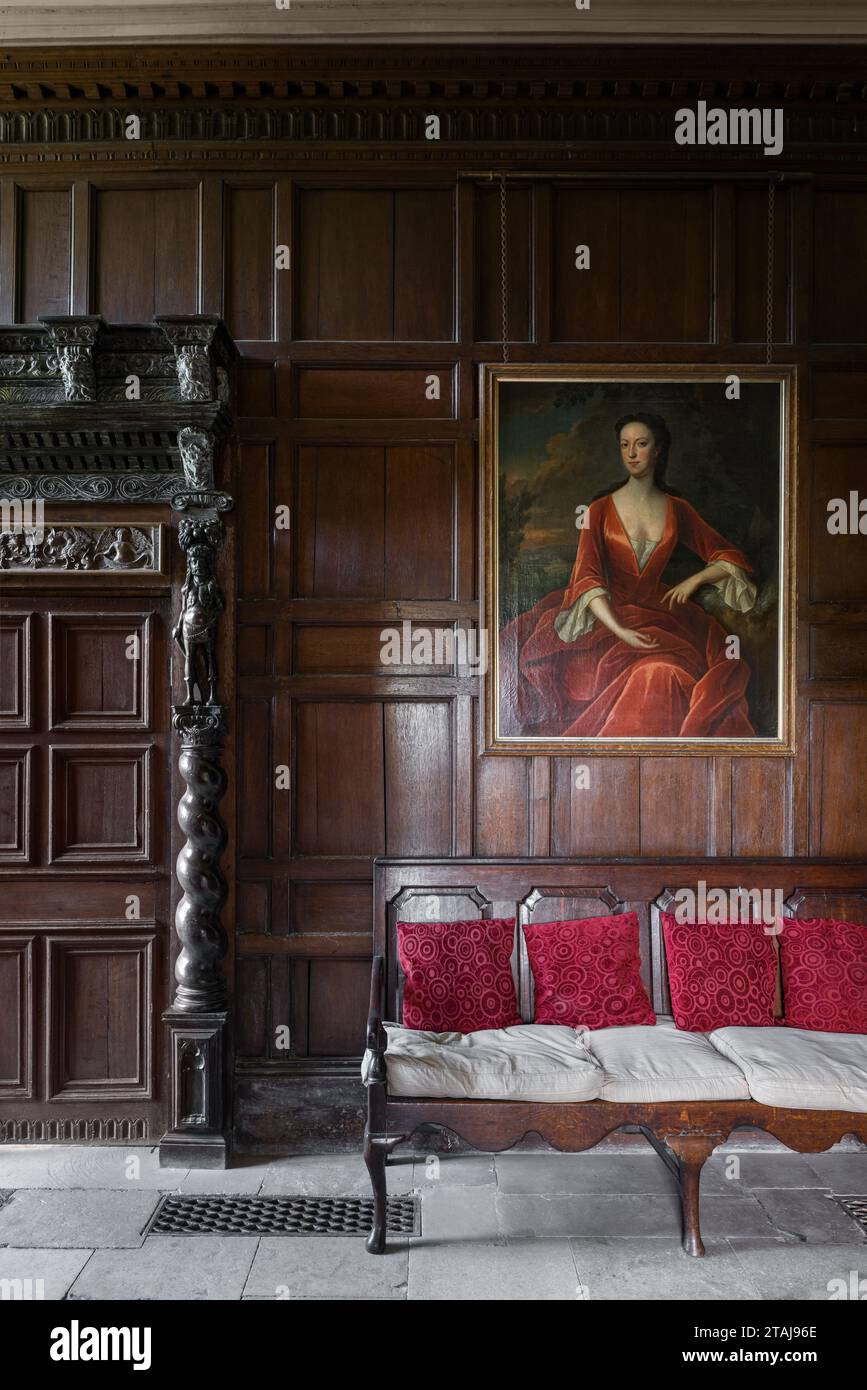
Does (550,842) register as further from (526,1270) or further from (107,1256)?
(107,1256)

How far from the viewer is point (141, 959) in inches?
163

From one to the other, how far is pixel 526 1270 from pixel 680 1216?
66 cm

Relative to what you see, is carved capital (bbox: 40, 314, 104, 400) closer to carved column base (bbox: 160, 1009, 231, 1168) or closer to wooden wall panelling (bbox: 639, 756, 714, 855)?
carved column base (bbox: 160, 1009, 231, 1168)

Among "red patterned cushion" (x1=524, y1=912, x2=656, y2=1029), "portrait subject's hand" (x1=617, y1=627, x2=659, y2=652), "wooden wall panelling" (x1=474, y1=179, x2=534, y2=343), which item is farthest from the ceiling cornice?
"red patterned cushion" (x1=524, y1=912, x2=656, y2=1029)

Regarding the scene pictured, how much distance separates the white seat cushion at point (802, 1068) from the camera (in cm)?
315

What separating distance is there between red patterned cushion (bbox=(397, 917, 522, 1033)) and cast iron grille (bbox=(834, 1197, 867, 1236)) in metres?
1.39

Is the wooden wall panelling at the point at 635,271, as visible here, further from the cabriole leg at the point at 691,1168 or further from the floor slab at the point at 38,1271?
the floor slab at the point at 38,1271

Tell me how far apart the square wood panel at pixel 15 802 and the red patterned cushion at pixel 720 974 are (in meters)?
2.85

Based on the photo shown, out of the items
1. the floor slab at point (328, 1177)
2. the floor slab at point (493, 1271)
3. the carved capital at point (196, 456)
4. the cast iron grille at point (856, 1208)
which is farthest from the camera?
the carved capital at point (196, 456)

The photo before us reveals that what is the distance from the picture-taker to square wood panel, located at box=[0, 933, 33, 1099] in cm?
407

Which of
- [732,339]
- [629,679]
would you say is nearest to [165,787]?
[629,679]

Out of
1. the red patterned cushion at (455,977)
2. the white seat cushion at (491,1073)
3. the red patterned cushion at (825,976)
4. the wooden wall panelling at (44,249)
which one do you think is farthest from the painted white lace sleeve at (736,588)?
the wooden wall panelling at (44,249)

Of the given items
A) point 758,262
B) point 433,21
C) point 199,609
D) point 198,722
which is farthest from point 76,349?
point 758,262

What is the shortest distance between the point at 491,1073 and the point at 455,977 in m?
0.53
